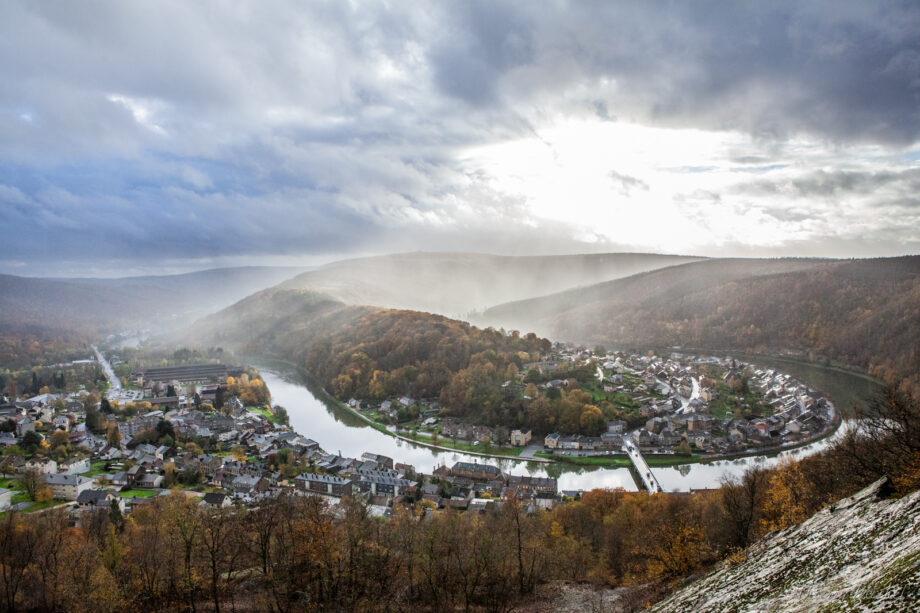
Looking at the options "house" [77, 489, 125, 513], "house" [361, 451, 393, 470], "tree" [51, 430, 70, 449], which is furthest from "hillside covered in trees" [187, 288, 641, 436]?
"house" [77, 489, 125, 513]

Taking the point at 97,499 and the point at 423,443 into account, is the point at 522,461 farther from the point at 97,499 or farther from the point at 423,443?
the point at 97,499

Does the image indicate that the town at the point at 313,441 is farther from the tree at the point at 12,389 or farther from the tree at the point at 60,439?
the tree at the point at 12,389

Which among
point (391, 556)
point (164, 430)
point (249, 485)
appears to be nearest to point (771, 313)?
point (249, 485)

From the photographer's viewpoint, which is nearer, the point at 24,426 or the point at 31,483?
the point at 31,483

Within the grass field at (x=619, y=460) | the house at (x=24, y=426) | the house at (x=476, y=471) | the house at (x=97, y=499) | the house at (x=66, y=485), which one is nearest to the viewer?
the house at (x=97, y=499)

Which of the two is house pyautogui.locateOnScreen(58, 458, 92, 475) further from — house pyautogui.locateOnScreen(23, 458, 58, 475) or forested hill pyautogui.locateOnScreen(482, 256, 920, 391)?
forested hill pyautogui.locateOnScreen(482, 256, 920, 391)

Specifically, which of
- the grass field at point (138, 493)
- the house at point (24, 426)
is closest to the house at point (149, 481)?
the grass field at point (138, 493)

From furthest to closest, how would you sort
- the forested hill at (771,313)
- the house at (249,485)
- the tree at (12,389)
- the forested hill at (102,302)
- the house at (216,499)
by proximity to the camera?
the forested hill at (102,302), the forested hill at (771,313), the tree at (12,389), the house at (249,485), the house at (216,499)

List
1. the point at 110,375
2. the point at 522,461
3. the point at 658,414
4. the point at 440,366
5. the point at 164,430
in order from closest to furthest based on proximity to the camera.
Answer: the point at 522,461, the point at 164,430, the point at 658,414, the point at 440,366, the point at 110,375
